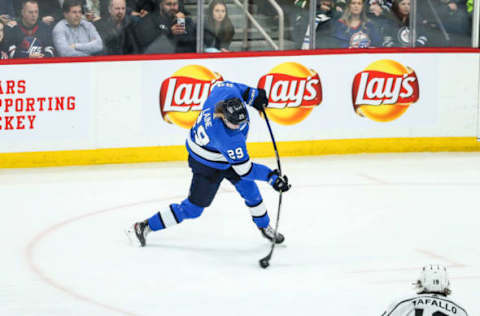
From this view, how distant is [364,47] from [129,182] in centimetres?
300

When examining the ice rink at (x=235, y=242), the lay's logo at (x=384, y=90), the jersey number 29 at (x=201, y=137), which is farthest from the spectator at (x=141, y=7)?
the jersey number 29 at (x=201, y=137)

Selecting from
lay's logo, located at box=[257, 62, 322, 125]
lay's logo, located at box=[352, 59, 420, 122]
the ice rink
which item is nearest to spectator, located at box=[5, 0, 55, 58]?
the ice rink

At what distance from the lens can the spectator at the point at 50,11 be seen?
8.59 metres

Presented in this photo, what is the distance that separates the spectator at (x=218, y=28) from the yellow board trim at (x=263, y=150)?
105 centimetres

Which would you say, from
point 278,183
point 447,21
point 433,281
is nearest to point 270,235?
point 278,183

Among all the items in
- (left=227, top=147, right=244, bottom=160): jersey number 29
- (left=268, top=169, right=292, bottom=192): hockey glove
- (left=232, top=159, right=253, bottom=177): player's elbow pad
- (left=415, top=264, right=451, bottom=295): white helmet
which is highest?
(left=415, top=264, right=451, bottom=295): white helmet

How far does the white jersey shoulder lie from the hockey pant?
304 centimetres

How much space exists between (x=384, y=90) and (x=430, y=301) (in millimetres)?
6831

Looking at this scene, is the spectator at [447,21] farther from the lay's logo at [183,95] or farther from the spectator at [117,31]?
the spectator at [117,31]

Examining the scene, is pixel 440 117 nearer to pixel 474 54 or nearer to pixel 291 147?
pixel 474 54

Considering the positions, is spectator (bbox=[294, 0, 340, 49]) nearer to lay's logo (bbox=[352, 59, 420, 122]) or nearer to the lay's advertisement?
the lay's advertisement

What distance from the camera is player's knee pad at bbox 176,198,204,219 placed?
6094 mm

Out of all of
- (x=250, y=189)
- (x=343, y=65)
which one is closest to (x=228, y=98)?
(x=250, y=189)

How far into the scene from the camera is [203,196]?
6.04 metres
